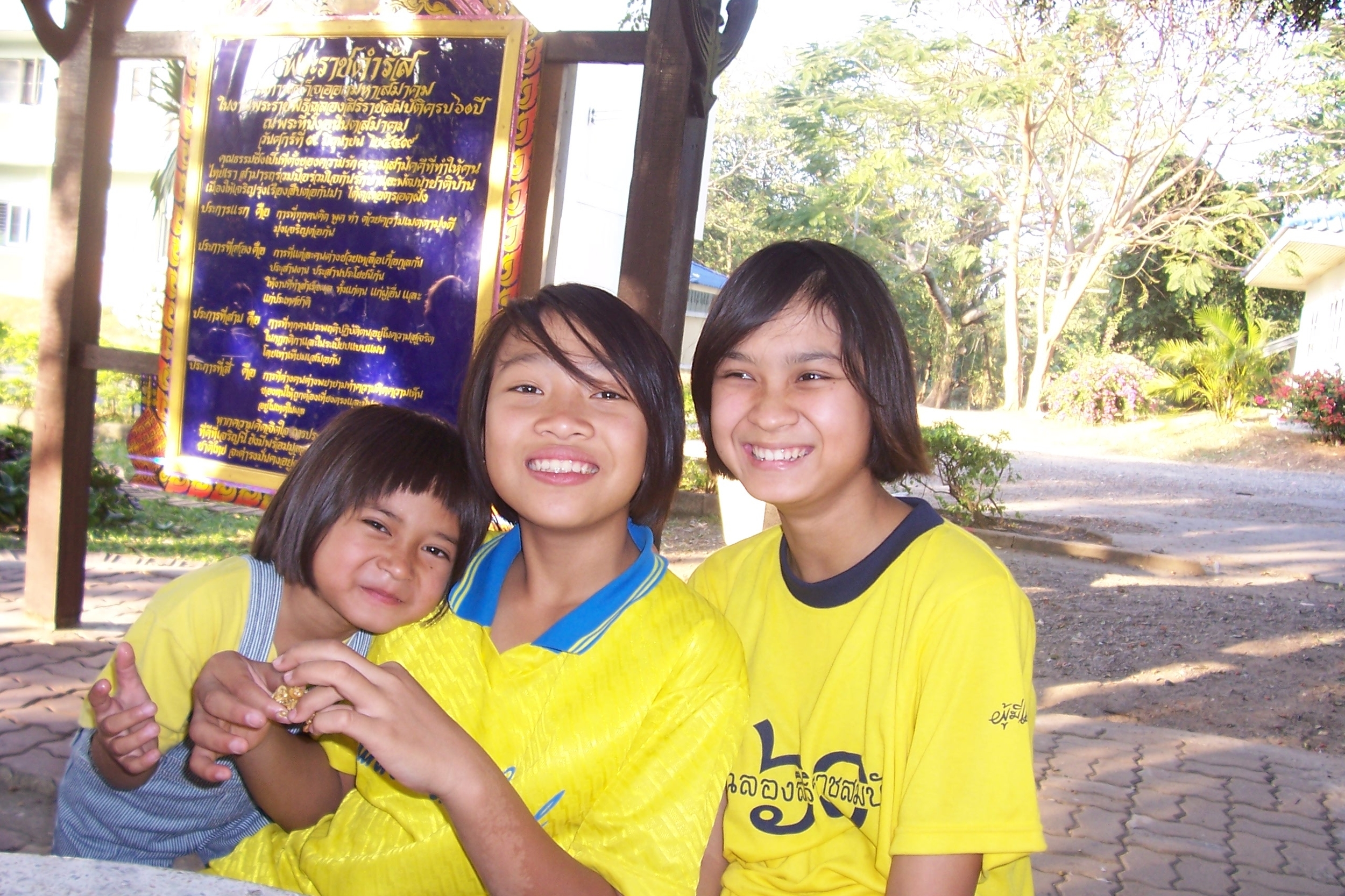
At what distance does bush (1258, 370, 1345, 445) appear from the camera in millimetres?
15922

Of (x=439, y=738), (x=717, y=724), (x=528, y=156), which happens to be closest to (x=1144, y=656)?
(x=528, y=156)

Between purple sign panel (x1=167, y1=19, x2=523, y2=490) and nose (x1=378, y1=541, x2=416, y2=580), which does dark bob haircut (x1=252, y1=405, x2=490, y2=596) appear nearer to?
nose (x1=378, y1=541, x2=416, y2=580)

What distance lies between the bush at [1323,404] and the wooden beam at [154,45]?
16810 millimetres

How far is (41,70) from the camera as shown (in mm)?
25672

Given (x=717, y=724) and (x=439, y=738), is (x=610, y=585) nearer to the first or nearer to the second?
(x=717, y=724)

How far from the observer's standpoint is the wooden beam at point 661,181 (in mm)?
2527

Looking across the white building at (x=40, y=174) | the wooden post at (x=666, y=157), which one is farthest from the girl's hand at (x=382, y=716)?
the white building at (x=40, y=174)

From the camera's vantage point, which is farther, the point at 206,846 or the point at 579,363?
the point at 206,846

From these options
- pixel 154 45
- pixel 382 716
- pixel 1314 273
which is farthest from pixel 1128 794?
pixel 1314 273

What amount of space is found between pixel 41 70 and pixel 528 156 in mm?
28421

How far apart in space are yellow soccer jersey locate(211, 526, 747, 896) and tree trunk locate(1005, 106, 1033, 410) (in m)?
22.9

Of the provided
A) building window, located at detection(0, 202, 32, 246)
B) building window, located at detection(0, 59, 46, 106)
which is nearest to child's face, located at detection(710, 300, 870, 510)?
building window, located at detection(0, 202, 32, 246)

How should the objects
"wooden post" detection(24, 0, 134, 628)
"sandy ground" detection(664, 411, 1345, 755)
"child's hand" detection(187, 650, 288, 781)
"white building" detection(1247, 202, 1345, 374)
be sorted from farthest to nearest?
"white building" detection(1247, 202, 1345, 374) < "sandy ground" detection(664, 411, 1345, 755) < "wooden post" detection(24, 0, 134, 628) < "child's hand" detection(187, 650, 288, 781)

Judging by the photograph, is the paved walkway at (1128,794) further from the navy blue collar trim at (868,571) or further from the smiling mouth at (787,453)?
the smiling mouth at (787,453)
